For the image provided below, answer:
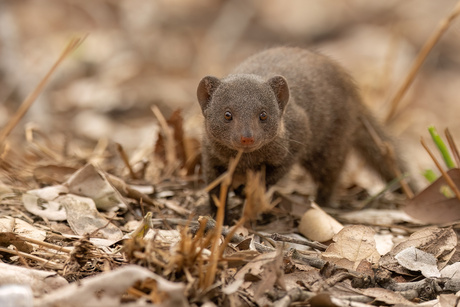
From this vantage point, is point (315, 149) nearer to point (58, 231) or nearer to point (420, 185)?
point (420, 185)

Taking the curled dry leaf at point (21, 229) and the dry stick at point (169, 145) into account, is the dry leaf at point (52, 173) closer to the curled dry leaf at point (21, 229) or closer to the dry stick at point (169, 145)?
the curled dry leaf at point (21, 229)

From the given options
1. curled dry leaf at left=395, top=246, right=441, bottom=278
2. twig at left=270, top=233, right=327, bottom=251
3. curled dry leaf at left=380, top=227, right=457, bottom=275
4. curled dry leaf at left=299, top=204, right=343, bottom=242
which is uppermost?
curled dry leaf at left=395, top=246, right=441, bottom=278

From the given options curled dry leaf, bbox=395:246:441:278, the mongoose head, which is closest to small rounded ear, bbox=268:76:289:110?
the mongoose head

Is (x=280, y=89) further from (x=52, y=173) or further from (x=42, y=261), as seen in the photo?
(x=42, y=261)

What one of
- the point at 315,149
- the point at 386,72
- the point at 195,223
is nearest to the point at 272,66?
the point at 315,149

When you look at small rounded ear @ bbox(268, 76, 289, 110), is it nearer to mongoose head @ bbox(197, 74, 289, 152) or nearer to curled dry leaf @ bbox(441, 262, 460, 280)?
mongoose head @ bbox(197, 74, 289, 152)
